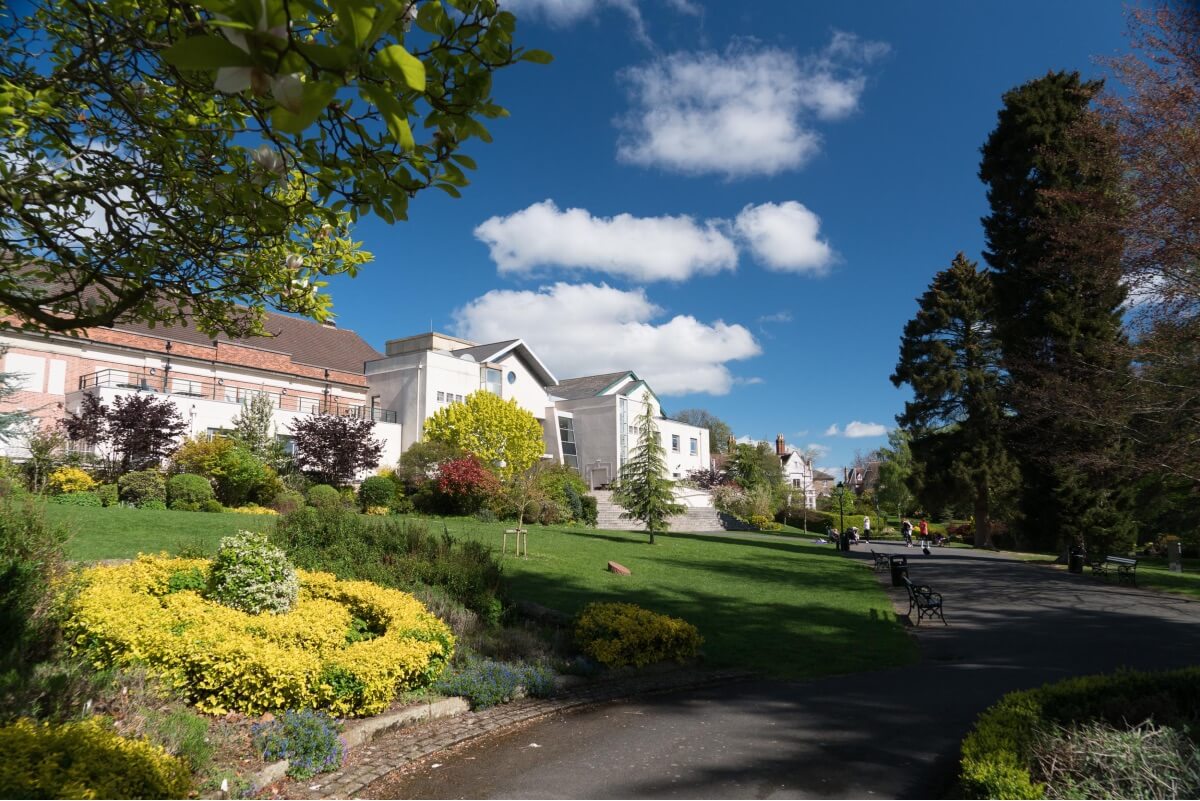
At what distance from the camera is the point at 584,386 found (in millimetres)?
55438

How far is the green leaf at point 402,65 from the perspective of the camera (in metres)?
1.51

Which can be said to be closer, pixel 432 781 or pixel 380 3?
pixel 380 3

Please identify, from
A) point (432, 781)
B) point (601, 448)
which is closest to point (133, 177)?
point (432, 781)

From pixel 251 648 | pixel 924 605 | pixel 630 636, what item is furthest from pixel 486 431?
pixel 251 648

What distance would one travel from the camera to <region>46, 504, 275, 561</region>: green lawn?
11.8 meters

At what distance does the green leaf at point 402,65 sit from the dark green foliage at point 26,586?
6.18m

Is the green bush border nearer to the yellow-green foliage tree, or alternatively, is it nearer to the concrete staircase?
the concrete staircase

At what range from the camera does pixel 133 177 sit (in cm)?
526

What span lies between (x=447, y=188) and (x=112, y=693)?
17.3ft

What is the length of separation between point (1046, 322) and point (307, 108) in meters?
27.9

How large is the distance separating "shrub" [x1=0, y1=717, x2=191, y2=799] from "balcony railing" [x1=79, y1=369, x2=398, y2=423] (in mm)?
27951

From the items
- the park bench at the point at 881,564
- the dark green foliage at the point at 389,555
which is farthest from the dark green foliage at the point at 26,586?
the park bench at the point at 881,564

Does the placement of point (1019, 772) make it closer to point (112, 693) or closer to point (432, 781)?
point (432, 781)

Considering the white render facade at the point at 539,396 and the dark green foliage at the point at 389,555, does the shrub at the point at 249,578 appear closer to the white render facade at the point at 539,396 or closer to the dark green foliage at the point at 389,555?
the dark green foliage at the point at 389,555
